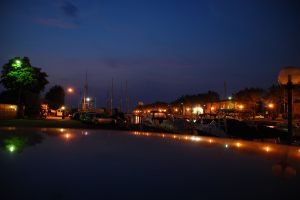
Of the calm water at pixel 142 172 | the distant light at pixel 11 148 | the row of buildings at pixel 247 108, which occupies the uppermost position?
the row of buildings at pixel 247 108

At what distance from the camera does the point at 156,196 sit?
167 centimetres

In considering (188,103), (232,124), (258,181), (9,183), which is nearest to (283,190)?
(258,181)

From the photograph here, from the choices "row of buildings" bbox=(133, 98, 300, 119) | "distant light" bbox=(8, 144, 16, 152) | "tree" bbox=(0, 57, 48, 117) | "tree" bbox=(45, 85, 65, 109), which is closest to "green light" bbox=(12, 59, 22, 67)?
"tree" bbox=(0, 57, 48, 117)

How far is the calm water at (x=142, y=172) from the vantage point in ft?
5.57

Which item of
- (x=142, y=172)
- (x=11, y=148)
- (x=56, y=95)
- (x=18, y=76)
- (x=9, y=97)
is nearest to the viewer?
(x=142, y=172)

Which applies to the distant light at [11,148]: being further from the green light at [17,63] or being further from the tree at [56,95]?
the tree at [56,95]

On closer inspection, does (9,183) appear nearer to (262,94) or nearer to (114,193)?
(114,193)

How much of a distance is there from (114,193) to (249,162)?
116cm

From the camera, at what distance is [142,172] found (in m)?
2.13

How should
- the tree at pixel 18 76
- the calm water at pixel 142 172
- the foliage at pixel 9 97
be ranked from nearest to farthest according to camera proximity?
the calm water at pixel 142 172 → the tree at pixel 18 76 → the foliage at pixel 9 97

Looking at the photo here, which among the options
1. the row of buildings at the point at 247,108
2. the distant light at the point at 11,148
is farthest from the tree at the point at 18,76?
the distant light at the point at 11,148

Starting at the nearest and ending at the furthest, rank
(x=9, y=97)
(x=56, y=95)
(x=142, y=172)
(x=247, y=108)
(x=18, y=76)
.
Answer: (x=142, y=172)
(x=18, y=76)
(x=9, y=97)
(x=247, y=108)
(x=56, y=95)

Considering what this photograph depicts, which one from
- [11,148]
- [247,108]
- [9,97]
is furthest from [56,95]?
[11,148]

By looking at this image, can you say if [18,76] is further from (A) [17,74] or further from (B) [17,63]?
(B) [17,63]
